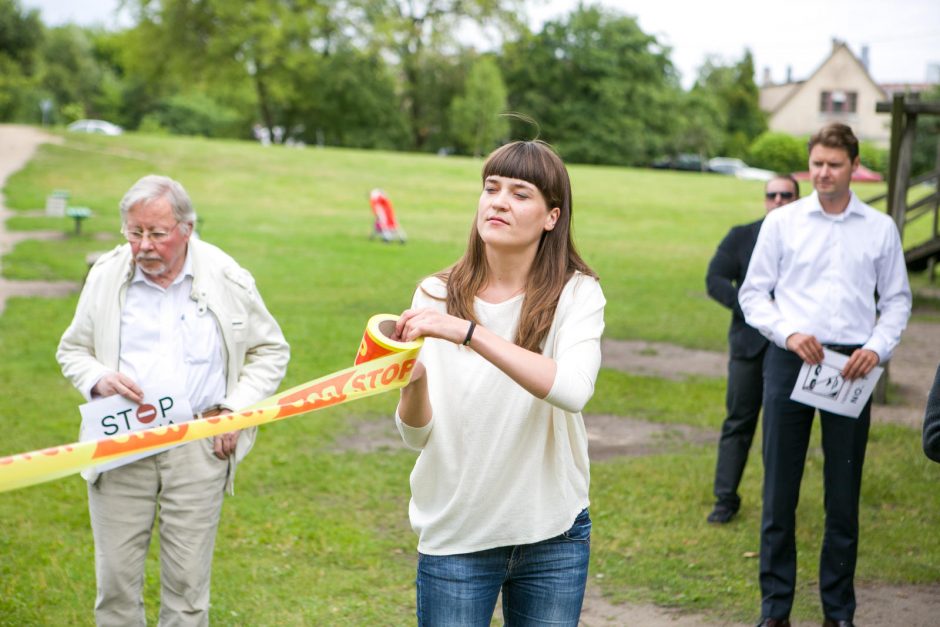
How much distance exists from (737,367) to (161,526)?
4.24 metres

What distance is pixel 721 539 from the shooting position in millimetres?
6996

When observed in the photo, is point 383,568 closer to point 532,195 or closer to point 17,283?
point 532,195

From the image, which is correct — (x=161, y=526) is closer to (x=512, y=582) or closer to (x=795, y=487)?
(x=512, y=582)

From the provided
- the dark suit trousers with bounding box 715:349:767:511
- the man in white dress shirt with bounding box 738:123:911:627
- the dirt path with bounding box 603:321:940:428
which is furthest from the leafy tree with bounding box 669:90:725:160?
the man in white dress shirt with bounding box 738:123:911:627

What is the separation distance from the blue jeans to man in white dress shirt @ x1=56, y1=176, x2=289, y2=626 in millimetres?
1501

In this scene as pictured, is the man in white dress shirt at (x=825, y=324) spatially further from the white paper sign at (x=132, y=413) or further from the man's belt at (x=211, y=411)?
the white paper sign at (x=132, y=413)

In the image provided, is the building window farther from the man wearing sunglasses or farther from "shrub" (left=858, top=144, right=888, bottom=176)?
the man wearing sunglasses

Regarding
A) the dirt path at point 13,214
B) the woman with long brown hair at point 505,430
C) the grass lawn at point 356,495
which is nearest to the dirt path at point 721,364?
the grass lawn at point 356,495

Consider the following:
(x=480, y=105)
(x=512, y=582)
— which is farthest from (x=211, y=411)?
(x=480, y=105)

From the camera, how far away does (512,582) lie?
3146 mm

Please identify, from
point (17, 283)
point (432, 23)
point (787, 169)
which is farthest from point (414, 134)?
point (17, 283)

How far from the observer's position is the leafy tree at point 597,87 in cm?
7788

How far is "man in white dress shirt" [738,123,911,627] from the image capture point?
16.9 feet

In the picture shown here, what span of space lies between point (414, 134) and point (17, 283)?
58.7m
